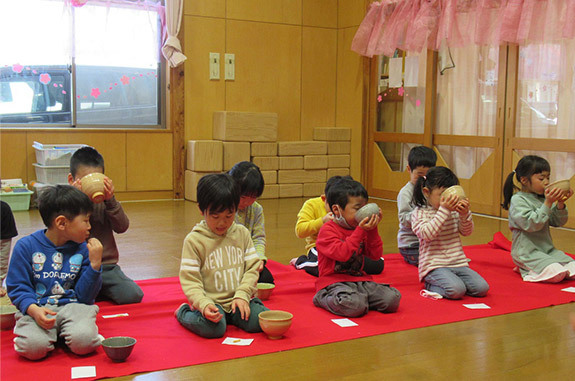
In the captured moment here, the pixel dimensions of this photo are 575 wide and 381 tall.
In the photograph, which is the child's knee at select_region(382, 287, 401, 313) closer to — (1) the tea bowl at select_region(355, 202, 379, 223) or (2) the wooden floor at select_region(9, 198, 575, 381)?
(2) the wooden floor at select_region(9, 198, 575, 381)

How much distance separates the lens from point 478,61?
6375 mm

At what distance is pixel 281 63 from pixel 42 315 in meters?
6.12

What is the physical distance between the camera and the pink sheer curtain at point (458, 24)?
5.52m

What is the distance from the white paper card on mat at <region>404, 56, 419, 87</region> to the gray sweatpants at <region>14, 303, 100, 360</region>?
547 cm

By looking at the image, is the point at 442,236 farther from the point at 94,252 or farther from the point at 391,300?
the point at 94,252

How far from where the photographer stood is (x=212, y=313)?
255 centimetres

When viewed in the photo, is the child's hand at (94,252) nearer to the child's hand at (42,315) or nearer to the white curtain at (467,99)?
the child's hand at (42,315)

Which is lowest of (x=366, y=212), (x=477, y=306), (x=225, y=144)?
(x=477, y=306)

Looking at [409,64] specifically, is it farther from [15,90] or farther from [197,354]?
[197,354]

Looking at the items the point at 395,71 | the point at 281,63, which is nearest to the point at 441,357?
the point at 395,71

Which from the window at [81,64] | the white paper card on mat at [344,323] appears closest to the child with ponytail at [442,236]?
the white paper card on mat at [344,323]

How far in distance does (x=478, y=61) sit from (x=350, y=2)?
7.32 ft

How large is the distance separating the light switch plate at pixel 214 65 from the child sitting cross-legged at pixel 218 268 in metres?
5.02

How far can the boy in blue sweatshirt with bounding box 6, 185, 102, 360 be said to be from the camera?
2.35 m
